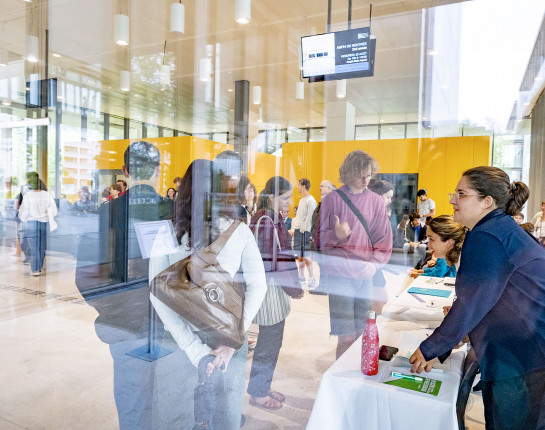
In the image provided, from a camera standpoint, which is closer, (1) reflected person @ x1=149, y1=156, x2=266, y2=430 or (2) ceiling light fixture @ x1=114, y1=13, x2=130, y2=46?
(1) reflected person @ x1=149, y1=156, x2=266, y2=430

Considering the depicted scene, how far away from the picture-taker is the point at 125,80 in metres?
6.99

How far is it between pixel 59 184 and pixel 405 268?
4.25 metres

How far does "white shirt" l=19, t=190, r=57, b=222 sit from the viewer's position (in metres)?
4.48

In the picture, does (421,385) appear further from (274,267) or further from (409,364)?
(274,267)

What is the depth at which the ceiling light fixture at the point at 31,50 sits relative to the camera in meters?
5.08

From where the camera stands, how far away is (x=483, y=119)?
256cm

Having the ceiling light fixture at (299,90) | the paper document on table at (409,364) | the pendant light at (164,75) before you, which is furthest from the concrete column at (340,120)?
the paper document on table at (409,364)

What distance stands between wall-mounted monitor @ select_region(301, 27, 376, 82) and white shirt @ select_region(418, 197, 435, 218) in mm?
1573

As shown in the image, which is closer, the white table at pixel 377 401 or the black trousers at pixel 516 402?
the white table at pixel 377 401

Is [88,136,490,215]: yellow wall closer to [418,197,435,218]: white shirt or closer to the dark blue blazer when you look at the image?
[418,197,435,218]: white shirt

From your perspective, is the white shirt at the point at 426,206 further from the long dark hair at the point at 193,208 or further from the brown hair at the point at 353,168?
the long dark hair at the point at 193,208

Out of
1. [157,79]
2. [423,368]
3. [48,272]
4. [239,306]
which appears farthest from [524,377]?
[157,79]

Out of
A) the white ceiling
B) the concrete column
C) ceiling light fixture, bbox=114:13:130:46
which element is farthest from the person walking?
the concrete column

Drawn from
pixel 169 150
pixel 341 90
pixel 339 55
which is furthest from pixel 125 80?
pixel 339 55
